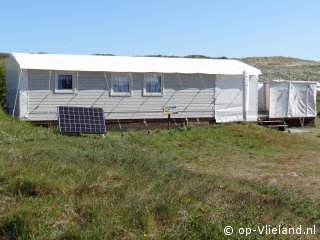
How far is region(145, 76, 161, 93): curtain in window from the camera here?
21953 mm

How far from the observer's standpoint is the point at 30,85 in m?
19.6

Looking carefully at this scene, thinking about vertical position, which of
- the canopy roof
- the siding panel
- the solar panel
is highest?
the canopy roof

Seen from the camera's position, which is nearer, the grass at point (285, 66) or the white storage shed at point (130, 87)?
the white storage shed at point (130, 87)

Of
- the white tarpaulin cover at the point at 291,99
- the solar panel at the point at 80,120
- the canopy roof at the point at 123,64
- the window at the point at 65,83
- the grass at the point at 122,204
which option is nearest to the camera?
the grass at the point at 122,204

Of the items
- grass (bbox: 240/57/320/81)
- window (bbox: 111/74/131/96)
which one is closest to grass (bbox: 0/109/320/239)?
window (bbox: 111/74/131/96)

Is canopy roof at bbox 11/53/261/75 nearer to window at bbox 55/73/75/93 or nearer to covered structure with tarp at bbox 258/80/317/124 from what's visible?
window at bbox 55/73/75/93

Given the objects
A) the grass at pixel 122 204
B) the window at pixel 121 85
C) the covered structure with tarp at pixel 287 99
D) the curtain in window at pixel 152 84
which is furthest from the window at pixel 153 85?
the grass at pixel 122 204

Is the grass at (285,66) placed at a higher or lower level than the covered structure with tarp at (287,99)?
higher

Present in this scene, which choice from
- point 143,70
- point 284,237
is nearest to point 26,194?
point 284,237


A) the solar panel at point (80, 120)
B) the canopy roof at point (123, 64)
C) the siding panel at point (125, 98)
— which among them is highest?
the canopy roof at point (123, 64)

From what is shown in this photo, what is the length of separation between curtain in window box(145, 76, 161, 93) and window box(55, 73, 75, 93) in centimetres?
328

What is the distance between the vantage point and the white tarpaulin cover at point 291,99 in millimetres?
24725

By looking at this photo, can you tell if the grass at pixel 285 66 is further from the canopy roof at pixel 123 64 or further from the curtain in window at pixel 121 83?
the curtain in window at pixel 121 83

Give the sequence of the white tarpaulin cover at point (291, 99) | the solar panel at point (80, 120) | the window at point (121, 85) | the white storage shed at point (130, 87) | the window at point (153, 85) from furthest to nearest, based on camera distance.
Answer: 1. the white tarpaulin cover at point (291, 99)
2. the window at point (153, 85)
3. the window at point (121, 85)
4. the white storage shed at point (130, 87)
5. the solar panel at point (80, 120)
